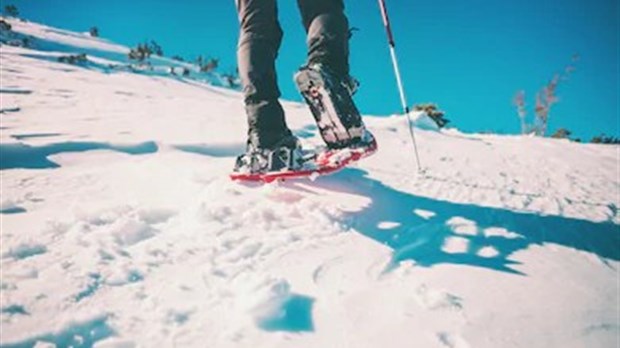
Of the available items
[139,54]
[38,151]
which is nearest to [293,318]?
[38,151]

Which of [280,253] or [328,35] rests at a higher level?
[328,35]

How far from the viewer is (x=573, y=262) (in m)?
2.02

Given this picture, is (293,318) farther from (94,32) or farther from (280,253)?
(94,32)

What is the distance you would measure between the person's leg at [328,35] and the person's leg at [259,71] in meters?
0.25

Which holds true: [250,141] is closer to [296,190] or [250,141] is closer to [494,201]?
[296,190]

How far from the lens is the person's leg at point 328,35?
2.54 metres

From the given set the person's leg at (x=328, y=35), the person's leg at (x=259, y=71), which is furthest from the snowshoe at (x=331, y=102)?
the person's leg at (x=259, y=71)

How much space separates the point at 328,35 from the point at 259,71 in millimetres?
463

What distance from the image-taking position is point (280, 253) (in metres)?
1.73

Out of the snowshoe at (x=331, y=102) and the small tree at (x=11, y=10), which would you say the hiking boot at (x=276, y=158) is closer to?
the snowshoe at (x=331, y=102)

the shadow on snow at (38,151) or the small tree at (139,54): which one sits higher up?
the small tree at (139,54)

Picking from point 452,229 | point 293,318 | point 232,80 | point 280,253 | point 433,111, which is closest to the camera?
point 293,318

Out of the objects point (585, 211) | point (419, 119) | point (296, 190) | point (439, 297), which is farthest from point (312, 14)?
point (419, 119)

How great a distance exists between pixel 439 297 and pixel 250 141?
1.48 metres
